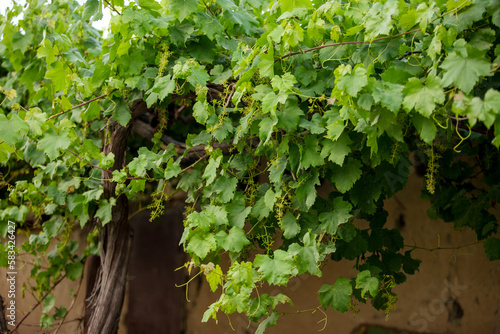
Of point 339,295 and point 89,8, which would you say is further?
point 89,8

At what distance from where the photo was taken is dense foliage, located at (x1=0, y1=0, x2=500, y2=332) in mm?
1562

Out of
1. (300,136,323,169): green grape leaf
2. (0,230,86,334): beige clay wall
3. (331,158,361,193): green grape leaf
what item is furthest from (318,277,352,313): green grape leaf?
(0,230,86,334): beige clay wall

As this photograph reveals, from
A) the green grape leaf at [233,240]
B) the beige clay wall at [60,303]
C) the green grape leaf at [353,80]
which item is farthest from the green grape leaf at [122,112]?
the beige clay wall at [60,303]

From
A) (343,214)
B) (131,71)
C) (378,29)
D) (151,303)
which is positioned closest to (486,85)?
(378,29)

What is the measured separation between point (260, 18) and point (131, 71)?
68cm

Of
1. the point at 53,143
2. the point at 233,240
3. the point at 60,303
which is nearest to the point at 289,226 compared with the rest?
the point at 233,240

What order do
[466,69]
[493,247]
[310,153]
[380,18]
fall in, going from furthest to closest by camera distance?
1. [493,247]
2. [310,153]
3. [380,18]
4. [466,69]

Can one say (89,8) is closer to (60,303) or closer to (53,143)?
(53,143)

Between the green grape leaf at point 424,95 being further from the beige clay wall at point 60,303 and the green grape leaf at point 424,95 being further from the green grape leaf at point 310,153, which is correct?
the beige clay wall at point 60,303

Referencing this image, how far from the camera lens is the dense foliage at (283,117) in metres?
1.56

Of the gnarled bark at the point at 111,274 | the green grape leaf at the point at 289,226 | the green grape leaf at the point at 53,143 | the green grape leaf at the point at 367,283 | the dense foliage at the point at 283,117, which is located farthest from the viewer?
the gnarled bark at the point at 111,274

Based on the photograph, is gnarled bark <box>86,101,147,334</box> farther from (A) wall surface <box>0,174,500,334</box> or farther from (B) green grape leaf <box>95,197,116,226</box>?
(A) wall surface <box>0,174,500,334</box>

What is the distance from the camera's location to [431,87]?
4.83ft

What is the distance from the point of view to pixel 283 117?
183 centimetres
